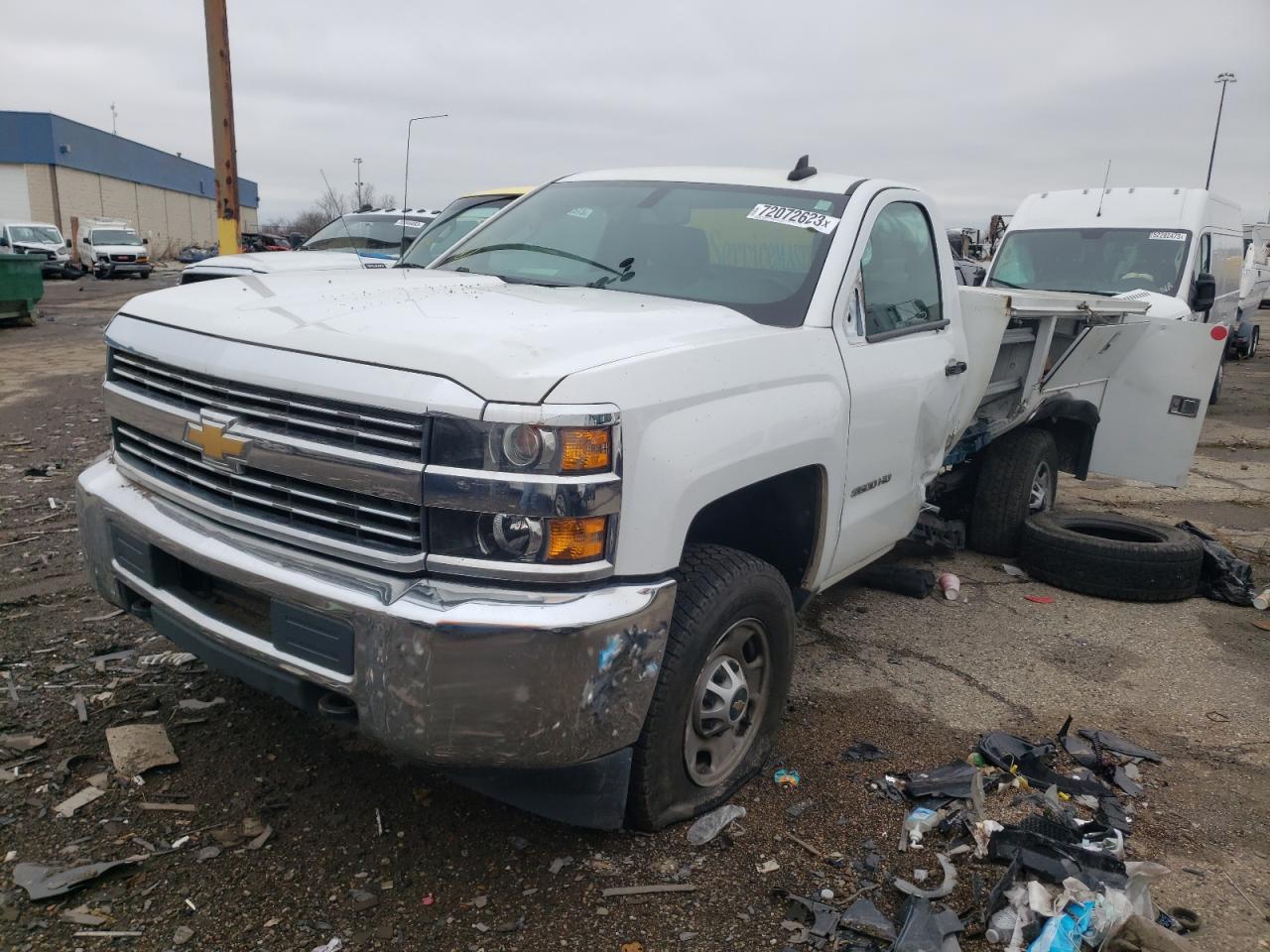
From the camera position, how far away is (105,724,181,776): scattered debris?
10.2 ft

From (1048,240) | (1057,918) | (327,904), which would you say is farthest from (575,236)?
(1048,240)

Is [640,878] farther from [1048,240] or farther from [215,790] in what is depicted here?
[1048,240]

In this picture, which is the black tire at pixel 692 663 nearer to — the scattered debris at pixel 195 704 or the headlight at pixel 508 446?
the headlight at pixel 508 446

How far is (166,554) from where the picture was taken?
2799 mm

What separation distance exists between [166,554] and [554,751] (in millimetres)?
1288

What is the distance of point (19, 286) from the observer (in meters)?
16.4

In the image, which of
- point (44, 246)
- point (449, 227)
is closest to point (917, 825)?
point (449, 227)

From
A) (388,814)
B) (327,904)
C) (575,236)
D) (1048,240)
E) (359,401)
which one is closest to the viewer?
(359,401)

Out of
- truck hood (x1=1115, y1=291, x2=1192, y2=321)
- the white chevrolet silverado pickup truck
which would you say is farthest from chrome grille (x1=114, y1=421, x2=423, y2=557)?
truck hood (x1=1115, y1=291, x2=1192, y2=321)

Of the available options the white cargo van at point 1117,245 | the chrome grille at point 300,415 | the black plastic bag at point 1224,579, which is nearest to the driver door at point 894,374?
the chrome grille at point 300,415

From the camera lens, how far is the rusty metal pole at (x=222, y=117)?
411 inches

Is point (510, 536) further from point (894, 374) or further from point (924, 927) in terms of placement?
point (894, 374)

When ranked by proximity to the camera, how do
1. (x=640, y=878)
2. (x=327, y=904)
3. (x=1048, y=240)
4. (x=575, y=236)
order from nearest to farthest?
(x=327, y=904), (x=640, y=878), (x=575, y=236), (x=1048, y=240)

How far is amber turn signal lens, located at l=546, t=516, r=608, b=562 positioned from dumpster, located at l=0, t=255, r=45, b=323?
56.6ft
